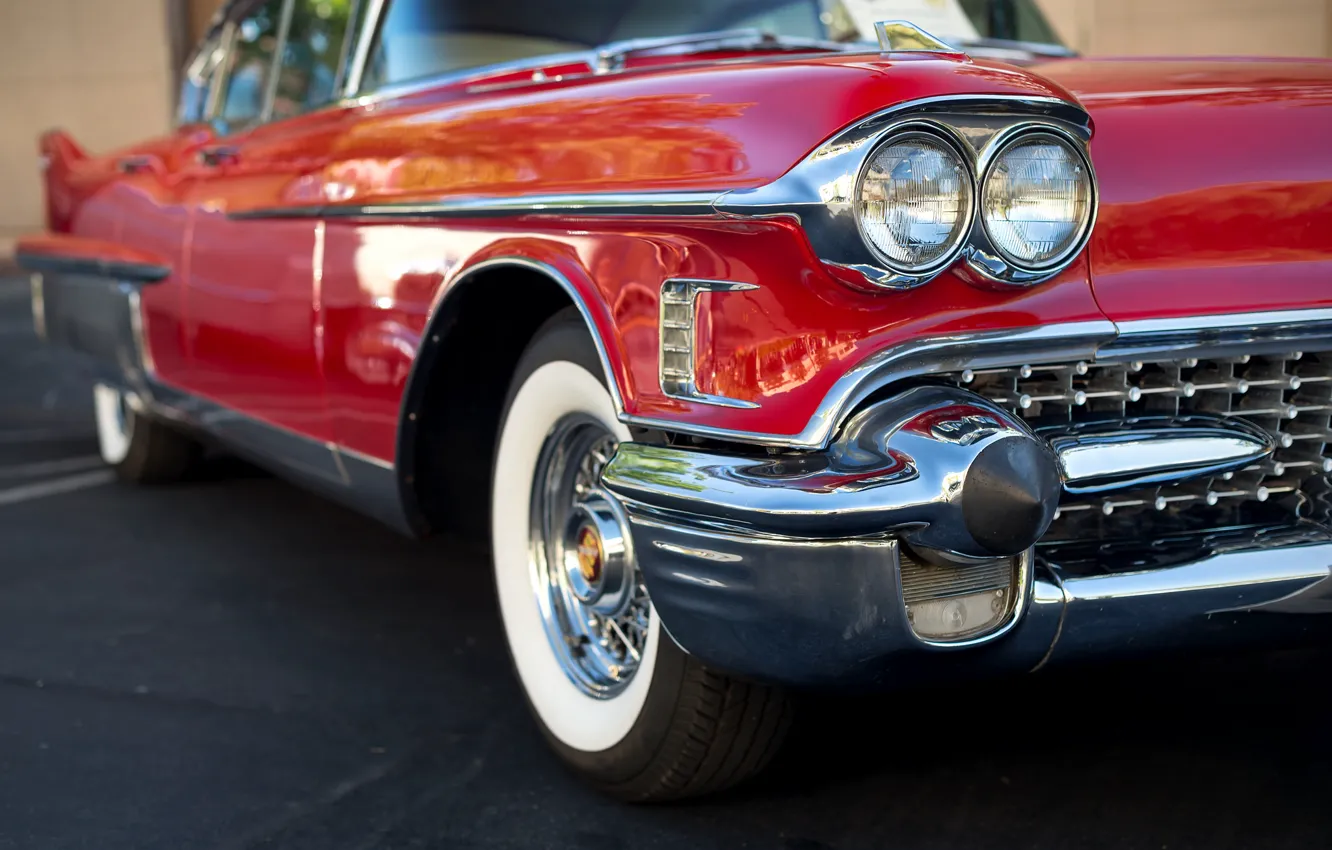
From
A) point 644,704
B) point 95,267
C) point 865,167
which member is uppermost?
point 865,167

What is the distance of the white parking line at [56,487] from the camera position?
4.97 m

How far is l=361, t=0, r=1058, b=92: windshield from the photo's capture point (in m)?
3.07

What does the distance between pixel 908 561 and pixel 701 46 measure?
4.53 feet

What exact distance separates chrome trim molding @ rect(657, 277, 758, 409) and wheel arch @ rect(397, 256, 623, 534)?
45 cm

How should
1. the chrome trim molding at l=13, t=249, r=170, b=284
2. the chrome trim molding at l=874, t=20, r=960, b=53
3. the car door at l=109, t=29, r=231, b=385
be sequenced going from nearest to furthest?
1. the chrome trim molding at l=874, t=20, r=960, b=53
2. the car door at l=109, t=29, r=231, b=385
3. the chrome trim molding at l=13, t=249, r=170, b=284

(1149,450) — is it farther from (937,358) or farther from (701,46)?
(701,46)

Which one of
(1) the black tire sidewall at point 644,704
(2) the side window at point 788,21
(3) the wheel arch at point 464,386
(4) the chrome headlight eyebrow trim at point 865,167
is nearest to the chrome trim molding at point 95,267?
(3) the wheel arch at point 464,386

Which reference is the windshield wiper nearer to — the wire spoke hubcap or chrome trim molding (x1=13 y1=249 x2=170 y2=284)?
the wire spoke hubcap

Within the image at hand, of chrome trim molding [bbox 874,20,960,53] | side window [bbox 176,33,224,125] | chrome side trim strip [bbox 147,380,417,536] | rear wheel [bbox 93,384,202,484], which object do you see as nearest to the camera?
chrome trim molding [bbox 874,20,960,53]

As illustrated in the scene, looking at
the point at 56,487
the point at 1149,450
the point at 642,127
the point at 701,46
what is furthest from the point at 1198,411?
the point at 56,487

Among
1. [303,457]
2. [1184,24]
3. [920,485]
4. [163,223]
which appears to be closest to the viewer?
[920,485]

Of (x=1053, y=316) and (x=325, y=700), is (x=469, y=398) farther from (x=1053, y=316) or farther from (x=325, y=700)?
(x=1053, y=316)

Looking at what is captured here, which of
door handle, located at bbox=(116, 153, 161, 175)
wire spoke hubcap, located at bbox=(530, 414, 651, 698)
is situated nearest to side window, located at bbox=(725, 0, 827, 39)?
wire spoke hubcap, located at bbox=(530, 414, 651, 698)

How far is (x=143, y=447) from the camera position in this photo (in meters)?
5.05
